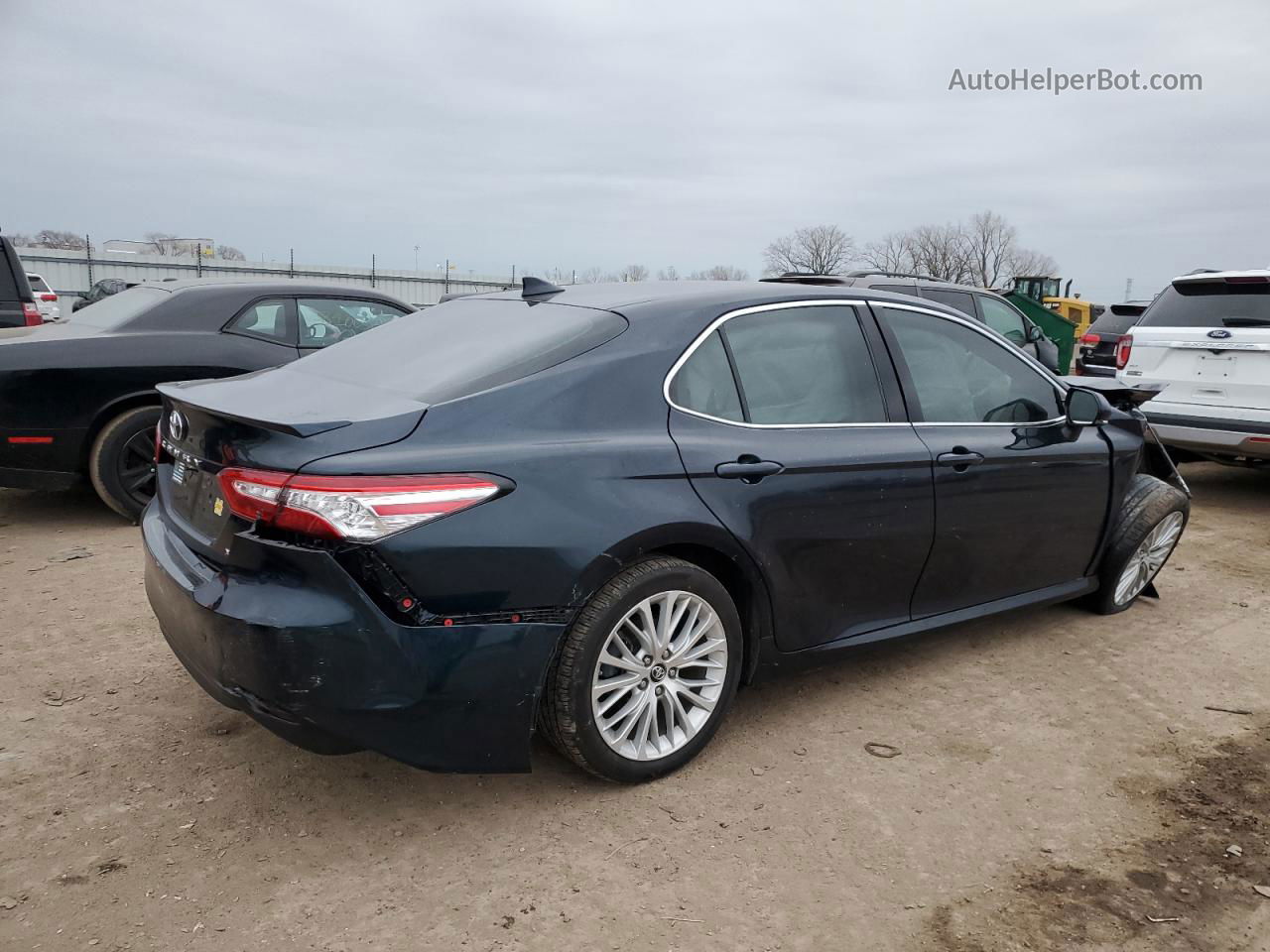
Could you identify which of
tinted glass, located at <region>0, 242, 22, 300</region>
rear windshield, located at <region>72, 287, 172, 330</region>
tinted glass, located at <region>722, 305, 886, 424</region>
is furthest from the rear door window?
tinted glass, located at <region>722, 305, 886, 424</region>

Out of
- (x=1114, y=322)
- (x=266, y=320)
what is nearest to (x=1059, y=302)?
(x=1114, y=322)

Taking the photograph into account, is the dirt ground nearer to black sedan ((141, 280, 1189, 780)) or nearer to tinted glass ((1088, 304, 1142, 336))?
black sedan ((141, 280, 1189, 780))

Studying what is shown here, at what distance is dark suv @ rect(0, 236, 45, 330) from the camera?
8695 millimetres

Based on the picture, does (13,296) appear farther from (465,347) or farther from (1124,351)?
(1124,351)

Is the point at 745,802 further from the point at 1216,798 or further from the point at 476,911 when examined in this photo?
the point at 1216,798

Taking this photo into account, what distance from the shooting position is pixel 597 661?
2.88 meters

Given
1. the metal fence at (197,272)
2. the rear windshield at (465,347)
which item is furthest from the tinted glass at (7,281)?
the metal fence at (197,272)

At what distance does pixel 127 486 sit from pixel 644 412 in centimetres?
437

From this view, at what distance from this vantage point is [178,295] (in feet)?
21.3

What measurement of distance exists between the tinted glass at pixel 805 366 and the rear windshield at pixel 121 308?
15.1 ft

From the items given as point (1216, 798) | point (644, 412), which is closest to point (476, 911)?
point (644, 412)

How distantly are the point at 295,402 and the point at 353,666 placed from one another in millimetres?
854

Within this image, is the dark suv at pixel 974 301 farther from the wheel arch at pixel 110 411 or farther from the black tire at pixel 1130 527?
the wheel arch at pixel 110 411

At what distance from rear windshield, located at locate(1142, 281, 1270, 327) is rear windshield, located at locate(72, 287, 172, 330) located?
287 inches
